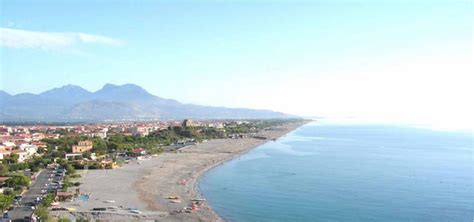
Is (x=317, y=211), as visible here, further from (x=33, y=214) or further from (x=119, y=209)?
(x=33, y=214)

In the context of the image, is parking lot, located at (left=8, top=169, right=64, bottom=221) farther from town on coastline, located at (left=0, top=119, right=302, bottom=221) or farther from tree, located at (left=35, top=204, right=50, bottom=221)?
tree, located at (left=35, top=204, right=50, bottom=221)

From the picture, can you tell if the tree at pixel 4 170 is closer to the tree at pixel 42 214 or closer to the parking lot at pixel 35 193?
the parking lot at pixel 35 193

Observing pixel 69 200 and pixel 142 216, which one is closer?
pixel 142 216

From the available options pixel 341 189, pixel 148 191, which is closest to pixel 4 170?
pixel 148 191

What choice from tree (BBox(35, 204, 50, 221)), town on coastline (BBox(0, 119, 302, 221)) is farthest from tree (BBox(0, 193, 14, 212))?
tree (BBox(35, 204, 50, 221))

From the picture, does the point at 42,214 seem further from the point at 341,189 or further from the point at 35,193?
the point at 341,189

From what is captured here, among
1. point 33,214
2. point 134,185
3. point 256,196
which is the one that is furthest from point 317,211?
point 33,214
